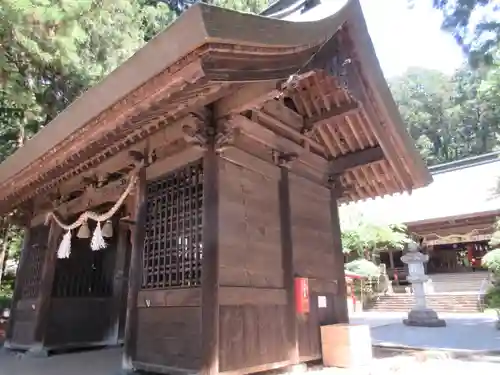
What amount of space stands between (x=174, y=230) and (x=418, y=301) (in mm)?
11450

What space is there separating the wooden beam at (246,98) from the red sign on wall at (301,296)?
2.43 meters

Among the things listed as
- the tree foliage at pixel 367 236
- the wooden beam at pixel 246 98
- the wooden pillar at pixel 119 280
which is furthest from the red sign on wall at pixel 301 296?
the tree foliage at pixel 367 236

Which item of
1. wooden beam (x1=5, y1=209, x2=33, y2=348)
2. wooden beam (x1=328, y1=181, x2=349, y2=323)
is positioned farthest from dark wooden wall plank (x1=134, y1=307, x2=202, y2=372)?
wooden beam (x1=5, y1=209, x2=33, y2=348)

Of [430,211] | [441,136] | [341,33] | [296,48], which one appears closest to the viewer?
[296,48]

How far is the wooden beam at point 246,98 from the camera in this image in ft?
13.6

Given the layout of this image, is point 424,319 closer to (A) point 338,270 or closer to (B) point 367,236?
(A) point 338,270

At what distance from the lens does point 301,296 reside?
213 inches

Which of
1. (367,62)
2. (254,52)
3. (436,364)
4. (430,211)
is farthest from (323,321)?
(430,211)

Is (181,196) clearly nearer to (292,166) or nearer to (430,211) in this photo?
(292,166)

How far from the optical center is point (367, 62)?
517 centimetres

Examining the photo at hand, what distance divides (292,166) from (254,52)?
2.77 metres

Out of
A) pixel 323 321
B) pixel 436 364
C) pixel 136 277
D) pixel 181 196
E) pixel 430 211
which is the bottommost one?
pixel 436 364

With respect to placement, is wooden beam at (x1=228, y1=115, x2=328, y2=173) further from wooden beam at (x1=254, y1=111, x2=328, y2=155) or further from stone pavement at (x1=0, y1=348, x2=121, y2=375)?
stone pavement at (x1=0, y1=348, x2=121, y2=375)

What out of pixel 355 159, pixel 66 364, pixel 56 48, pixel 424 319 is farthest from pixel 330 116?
pixel 424 319
